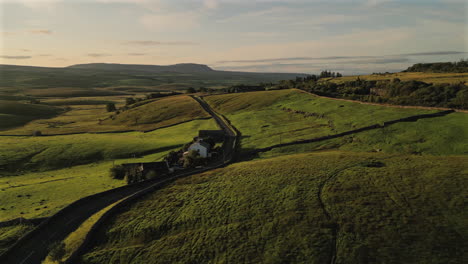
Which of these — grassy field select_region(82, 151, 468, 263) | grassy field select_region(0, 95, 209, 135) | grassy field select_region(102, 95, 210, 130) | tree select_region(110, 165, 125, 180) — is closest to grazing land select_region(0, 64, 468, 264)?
grassy field select_region(82, 151, 468, 263)

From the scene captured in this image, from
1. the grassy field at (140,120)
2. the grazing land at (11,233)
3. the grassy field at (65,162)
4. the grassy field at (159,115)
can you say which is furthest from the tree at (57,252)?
the grassy field at (159,115)

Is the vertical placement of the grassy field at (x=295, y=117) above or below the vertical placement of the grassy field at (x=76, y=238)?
above

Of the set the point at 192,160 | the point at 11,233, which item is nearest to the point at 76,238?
the point at 11,233

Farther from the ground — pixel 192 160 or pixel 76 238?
pixel 192 160

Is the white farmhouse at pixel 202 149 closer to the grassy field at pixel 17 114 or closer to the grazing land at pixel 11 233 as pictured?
the grazing land at pixel 11 233

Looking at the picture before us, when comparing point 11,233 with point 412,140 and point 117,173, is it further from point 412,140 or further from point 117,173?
point 412,140

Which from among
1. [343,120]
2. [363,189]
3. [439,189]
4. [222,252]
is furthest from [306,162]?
[343,120]
